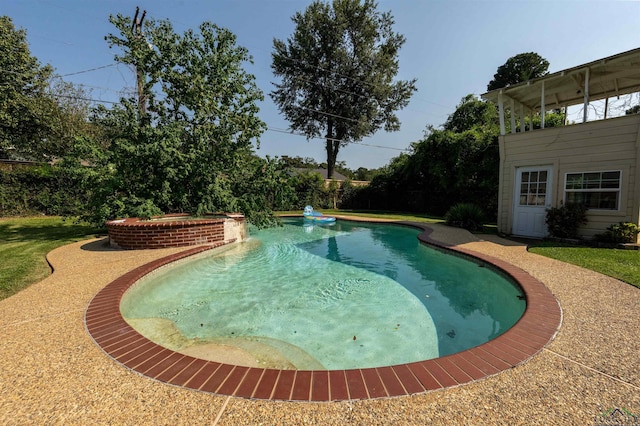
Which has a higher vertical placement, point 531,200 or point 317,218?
point 531,200

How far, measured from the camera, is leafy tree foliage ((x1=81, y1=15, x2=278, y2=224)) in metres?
8.39

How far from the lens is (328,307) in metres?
4.38

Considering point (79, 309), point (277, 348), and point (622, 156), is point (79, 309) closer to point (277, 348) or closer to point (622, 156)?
point (277, 348)

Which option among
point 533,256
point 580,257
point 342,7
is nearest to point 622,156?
point 580,257

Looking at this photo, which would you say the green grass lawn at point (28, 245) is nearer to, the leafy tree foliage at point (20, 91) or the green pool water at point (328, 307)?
the green pool water at point (328, 307)

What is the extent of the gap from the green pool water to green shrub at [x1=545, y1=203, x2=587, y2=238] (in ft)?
12.3

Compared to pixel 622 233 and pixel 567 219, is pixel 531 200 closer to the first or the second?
pixel 567 219

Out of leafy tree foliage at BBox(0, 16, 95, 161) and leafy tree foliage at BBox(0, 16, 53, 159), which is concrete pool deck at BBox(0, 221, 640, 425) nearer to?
leafy tree foliage at BBox(0, 16, 95, 161)

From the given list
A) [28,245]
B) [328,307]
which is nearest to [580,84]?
[328,307]

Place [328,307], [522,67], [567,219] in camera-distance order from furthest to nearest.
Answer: [522,67], [567,219], [328,307]

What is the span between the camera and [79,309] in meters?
3.37

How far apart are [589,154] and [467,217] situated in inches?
170

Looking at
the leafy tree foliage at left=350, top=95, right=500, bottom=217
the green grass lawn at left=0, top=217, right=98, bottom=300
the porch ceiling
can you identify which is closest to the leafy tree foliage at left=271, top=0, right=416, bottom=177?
the leafy tree foliage at left=350, top=95, right=500, bottom=217

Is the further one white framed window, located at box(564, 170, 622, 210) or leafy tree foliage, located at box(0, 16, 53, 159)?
leafy tree foliage, located at box(0, 16, 53, 159)
